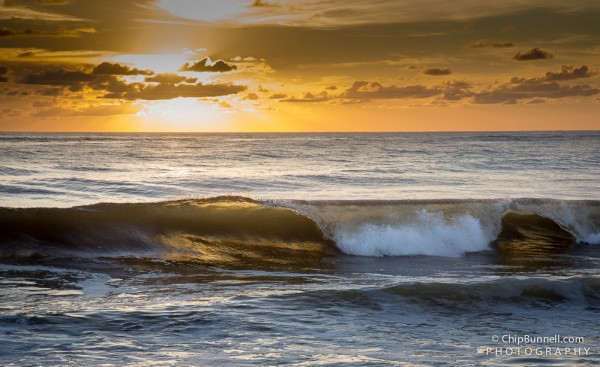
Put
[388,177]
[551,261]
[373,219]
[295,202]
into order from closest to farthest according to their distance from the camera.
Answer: [551,261], [373,219], [295,202], [388,177]

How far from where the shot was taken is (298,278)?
41.0ft

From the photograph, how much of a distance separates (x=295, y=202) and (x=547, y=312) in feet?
33.5

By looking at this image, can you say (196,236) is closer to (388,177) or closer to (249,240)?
(249,240)

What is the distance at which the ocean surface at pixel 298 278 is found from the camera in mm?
7758

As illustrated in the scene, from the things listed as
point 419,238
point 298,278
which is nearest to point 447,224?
point 419,238

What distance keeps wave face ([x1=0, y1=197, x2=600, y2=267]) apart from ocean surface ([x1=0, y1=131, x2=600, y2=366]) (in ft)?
0.19

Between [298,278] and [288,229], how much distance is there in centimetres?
553

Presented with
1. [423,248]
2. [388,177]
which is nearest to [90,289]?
[423,248]

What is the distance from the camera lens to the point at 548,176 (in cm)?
3450

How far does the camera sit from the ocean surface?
7.76 metres

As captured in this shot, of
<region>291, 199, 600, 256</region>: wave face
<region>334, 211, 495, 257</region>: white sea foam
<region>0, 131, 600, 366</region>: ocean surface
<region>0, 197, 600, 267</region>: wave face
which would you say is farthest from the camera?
<region>291, 199, 600, 256</region>: wave face

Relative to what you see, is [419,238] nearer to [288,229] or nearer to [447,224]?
[447,224]

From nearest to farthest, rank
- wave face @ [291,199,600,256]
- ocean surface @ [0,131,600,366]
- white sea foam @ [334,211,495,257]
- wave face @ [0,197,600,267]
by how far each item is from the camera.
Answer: ocean surface @ [0,131,600,366]
wave face @ [0,197,600,267]
white sea foam @ [334,211,495,257]
wave face @ [291,199,600,256]

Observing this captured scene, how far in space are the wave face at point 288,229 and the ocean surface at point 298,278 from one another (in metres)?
0.06
